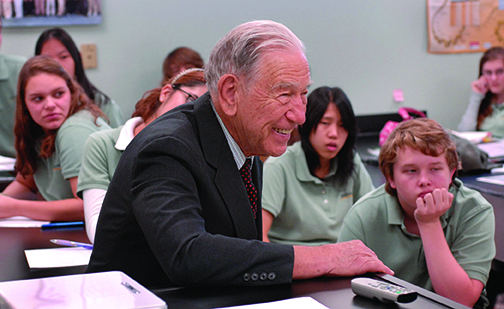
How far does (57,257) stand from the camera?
4.83 ft

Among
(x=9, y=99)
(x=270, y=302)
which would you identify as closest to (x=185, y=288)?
(x=270, y=302)

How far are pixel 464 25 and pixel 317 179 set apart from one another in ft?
9.84

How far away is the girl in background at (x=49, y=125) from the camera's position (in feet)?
6.84

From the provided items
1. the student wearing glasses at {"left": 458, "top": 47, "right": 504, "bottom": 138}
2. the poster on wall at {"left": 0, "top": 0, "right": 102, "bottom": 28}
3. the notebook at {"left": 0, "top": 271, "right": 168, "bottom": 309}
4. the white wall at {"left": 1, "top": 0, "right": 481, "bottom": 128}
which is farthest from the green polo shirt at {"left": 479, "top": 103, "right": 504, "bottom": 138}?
the notebook at {"left": 0, "top": 271, "right": 168, "bottom": 309}

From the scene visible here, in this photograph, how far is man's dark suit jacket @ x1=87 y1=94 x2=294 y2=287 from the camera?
94 cm

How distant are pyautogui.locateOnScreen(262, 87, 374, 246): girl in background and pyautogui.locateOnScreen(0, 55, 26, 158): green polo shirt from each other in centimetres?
182

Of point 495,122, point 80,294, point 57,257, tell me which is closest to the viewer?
point 80,294

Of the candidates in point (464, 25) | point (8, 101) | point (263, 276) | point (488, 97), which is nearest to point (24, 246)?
point (263, 276)

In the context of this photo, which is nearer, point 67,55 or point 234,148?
point 234,148

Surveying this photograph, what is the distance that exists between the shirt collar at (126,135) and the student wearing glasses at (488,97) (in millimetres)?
2994

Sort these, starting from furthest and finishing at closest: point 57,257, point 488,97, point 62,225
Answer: point 488,97, point 62,225, point 57,257

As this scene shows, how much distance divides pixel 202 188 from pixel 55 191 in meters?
1.26

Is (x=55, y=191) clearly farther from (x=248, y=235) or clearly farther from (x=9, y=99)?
(x=9, y=99)

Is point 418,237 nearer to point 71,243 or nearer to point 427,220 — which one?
point 427,220
